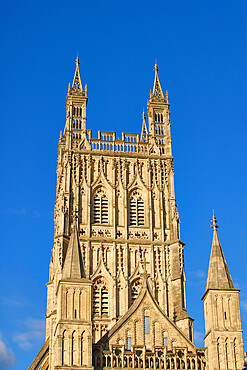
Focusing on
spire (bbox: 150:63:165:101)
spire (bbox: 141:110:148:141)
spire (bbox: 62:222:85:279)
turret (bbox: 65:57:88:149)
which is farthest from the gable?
spire (bbox: 141:110:148:141)

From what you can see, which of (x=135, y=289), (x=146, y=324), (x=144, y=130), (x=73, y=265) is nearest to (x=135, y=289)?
(x=135, y=289)

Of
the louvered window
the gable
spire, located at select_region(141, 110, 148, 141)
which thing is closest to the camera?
the gable

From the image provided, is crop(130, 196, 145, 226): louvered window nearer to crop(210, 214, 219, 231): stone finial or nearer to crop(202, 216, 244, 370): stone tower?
crop(210, 214, 219, 231): stone finial

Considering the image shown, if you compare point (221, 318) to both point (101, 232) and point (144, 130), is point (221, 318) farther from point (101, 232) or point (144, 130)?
point (144, 130)

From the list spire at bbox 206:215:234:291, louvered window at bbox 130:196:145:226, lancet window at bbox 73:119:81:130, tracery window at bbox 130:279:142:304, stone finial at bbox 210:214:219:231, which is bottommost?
spire at bbox 206:215:234:291

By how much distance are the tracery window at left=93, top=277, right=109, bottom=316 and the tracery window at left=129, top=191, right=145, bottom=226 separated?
15.6 feet

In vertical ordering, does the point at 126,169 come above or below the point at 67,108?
below

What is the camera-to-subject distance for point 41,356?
51.3 metres

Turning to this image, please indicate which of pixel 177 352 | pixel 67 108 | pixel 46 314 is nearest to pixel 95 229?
pixel 46 314

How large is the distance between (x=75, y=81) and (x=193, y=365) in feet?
85.0

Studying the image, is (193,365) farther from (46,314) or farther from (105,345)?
(46,314)

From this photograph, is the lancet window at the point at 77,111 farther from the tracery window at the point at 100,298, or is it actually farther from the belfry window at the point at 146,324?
the belfry window at the point at 146,324

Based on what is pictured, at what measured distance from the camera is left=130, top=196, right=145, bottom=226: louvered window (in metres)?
55.4

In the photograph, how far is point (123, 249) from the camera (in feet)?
177
